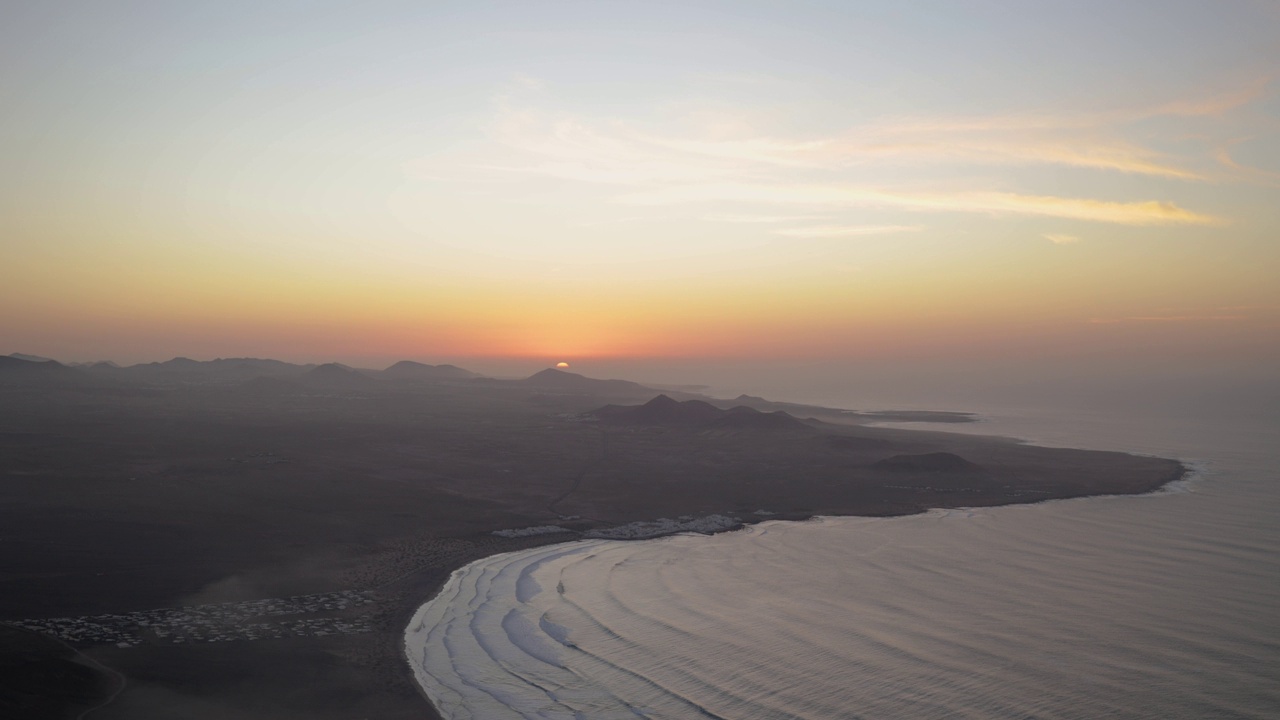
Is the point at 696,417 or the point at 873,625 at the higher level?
the point at 696,417

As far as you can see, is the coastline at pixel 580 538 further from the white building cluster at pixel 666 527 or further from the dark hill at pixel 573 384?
the dark hill at pixel 573 384

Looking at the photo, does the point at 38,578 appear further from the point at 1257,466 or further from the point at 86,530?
the point at 1257,466

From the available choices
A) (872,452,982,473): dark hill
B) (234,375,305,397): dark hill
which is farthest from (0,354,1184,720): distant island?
(234,375,305,397): dark hill

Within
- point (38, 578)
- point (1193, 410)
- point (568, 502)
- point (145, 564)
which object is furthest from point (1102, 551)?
point (1193, 410)

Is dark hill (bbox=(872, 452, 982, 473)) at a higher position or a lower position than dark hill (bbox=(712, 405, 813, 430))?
lower

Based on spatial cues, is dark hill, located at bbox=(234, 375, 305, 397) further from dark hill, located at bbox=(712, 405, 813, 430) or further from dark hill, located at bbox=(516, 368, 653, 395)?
dark hill, located at bbox=(712, 405, 813, 430)

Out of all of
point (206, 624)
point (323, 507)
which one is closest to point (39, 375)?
point (323, 507)

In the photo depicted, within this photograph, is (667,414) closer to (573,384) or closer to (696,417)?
(696,417)
